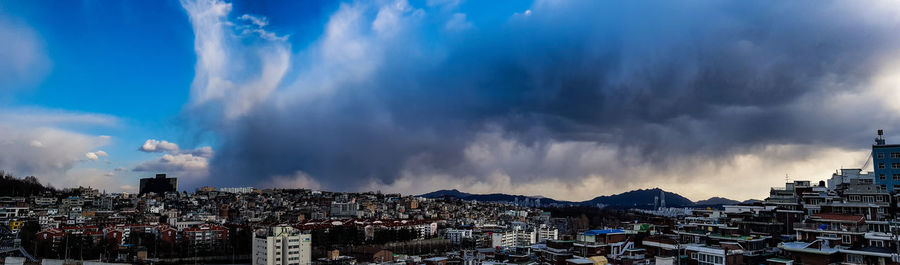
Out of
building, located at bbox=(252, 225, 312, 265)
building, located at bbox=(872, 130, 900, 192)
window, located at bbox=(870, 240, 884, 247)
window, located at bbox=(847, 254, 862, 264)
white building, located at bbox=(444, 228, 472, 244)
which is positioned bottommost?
white building, located at bbox=(444, 228, 472, 244)

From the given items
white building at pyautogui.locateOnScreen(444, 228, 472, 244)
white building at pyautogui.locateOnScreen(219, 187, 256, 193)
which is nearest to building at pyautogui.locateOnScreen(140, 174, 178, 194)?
white building at pyautogui.locateOnScreen(219, 187, 256, 193)

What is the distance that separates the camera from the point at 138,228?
135ft

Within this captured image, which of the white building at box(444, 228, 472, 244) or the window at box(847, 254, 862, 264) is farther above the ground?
the window at box(847, 254, 862, 264)

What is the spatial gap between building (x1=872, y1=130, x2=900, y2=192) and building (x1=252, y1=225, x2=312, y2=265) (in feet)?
91.1

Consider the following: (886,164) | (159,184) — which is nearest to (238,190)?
(159,184)

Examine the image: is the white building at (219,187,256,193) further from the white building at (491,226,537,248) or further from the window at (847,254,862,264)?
the window at (847,254,862,264)

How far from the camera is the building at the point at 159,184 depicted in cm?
9912

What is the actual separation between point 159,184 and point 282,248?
269 feet

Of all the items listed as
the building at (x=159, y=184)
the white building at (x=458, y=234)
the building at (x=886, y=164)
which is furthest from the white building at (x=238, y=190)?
the building at (x=886, y=164)

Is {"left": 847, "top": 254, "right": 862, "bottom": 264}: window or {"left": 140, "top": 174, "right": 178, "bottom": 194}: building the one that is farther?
{"left": 140, "top": 174, "right": 178, "bottom": 194}: building

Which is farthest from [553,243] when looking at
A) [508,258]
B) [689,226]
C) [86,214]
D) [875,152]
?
[86,214]

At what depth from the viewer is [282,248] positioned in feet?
101

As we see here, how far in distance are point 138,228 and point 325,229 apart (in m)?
13.9

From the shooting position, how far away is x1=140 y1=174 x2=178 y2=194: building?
9912 cm
